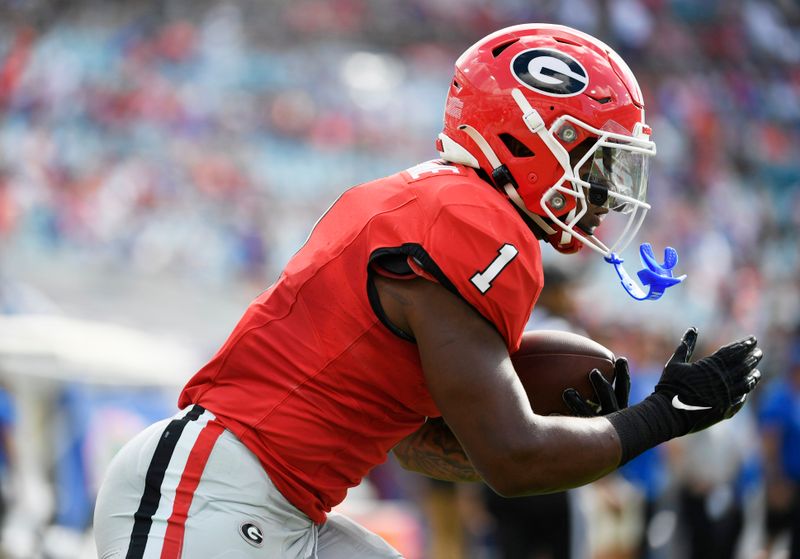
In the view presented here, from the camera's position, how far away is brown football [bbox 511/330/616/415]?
2.55 m

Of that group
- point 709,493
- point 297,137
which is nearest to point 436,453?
point 709,493

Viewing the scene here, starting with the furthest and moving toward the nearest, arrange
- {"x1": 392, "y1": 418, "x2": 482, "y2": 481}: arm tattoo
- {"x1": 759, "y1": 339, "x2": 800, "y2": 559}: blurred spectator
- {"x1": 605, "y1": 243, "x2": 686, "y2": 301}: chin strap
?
{"x1": 759, "y1": 339, "x2": 800, "y2": 559}: blurred spectator → {"x1": 392, "y1": 418, "x2": 482, "y2": 481}: arm tattoo → {"x1": 605, "y1": 243, "x2": 686, "y2": 301}: chin strap

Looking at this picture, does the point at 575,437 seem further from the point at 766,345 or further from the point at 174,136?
the point at 174,136

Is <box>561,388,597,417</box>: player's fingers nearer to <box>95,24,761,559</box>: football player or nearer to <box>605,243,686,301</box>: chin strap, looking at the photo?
<box>95,24,761,559</box>: football player

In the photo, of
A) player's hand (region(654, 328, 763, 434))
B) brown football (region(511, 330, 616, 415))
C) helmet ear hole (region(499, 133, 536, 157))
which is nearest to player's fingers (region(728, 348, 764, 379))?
player's hand (region(654, 328, 763, 434))

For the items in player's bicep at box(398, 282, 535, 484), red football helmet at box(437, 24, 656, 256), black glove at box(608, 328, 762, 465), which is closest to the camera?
player's bicep at box(398, 282, 535, 484)

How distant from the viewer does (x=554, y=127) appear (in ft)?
7.68

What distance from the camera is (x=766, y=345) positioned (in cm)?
1054

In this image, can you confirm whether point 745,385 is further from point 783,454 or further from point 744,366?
point 783,454

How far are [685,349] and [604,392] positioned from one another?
20 centimetres

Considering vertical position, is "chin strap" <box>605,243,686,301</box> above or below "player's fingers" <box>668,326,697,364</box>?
above

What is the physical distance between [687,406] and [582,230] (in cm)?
46

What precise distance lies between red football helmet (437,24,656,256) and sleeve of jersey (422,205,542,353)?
0.82ft

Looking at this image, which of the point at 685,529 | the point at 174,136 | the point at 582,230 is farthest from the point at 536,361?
the point at 174,136
